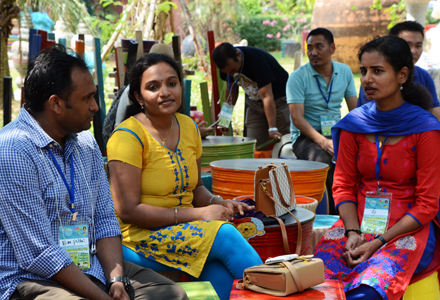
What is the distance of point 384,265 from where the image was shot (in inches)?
91.4

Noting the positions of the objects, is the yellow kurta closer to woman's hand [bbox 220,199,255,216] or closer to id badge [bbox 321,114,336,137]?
woman's hand [bbox 220,199,255,216]

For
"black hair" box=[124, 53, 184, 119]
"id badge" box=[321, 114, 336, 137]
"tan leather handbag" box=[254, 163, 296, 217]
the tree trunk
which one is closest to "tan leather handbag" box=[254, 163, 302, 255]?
"tan leather handbag" box=[254, 163, 296, 217]

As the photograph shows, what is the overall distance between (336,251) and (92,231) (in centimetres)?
121

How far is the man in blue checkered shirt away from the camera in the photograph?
72.6 inches

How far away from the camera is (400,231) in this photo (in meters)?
2.45

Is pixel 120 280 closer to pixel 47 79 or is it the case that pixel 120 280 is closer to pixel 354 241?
pixel 47 79

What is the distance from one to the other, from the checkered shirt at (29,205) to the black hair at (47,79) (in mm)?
71

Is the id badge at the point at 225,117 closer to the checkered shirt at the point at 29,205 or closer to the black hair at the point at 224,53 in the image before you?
the black hair at the point at 224,53

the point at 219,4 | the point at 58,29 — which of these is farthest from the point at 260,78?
the point at 219,4

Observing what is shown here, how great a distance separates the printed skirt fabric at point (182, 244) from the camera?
2.34m

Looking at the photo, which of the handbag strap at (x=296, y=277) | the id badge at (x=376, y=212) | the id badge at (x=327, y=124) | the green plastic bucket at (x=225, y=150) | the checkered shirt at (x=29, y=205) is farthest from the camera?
the id badge at (x=327, y=124)

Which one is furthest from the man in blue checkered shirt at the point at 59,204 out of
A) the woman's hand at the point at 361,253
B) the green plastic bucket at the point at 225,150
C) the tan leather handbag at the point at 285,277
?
the green plastic bucket at the point at 225,150

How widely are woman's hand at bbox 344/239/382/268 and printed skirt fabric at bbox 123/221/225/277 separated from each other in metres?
0.66

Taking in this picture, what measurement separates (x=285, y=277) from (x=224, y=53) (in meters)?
3.54
